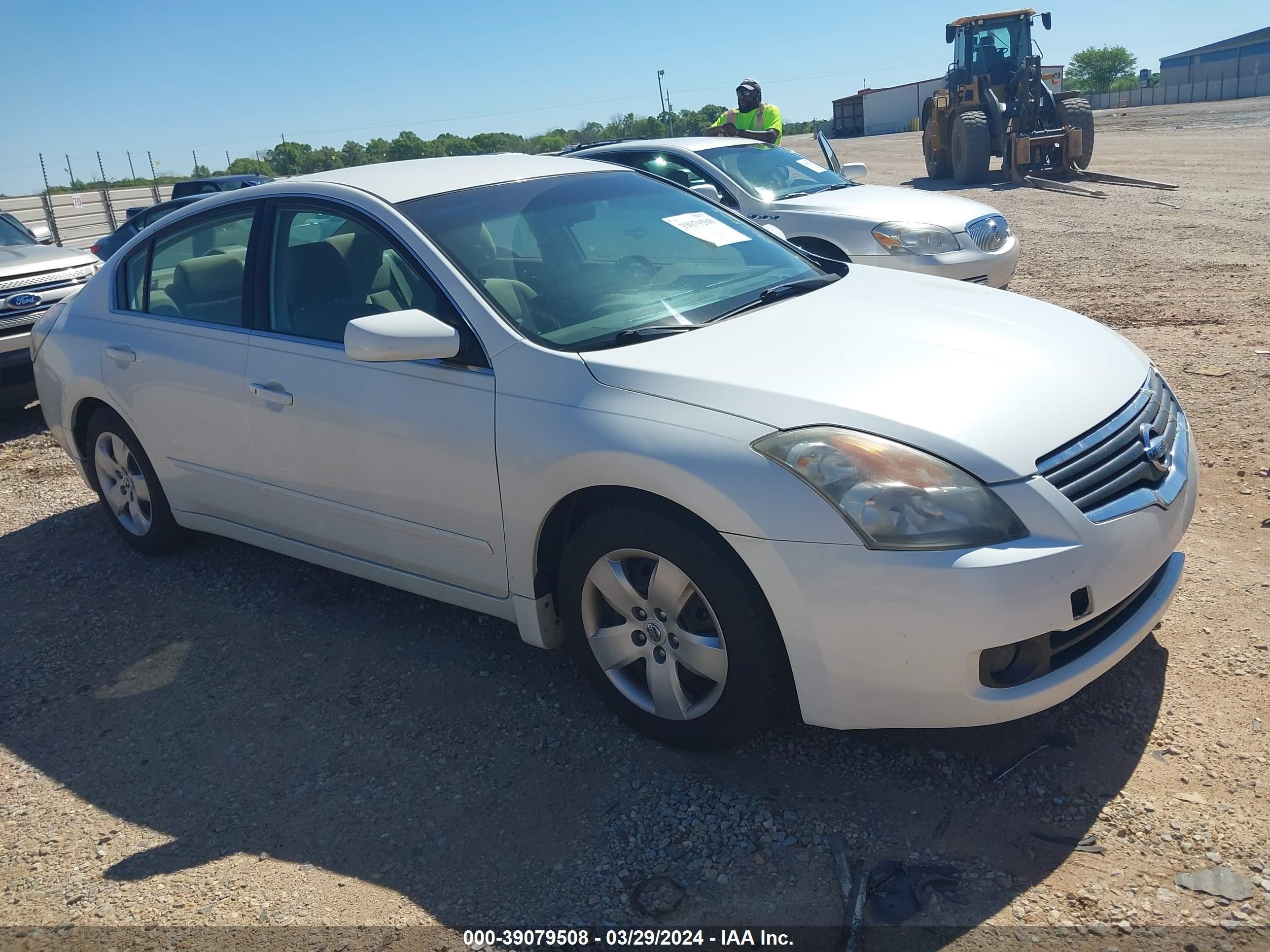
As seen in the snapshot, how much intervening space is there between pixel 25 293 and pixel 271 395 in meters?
5.21

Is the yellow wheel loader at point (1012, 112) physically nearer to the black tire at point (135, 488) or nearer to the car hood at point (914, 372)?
the car hood at point (914, 372)

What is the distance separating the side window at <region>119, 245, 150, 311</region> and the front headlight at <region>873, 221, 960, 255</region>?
16.3 feet

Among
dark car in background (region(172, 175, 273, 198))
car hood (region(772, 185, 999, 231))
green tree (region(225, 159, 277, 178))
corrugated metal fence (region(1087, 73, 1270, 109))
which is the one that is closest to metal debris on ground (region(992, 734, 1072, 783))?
car hood (region(772, 185, 999, 231))

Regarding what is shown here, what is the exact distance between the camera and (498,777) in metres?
3.17

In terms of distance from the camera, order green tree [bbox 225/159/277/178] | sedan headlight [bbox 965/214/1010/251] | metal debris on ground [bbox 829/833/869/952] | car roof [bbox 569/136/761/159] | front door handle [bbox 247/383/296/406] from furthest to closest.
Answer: green tree [bbox 225/159/277/178]
car roof [bbox 569/136/761/159]
sedan headlight [bbox 965/214/1010/251]
front door handle [bbox 247/383/296/406]
metal debris on ground [bbox 829/833/869/952]

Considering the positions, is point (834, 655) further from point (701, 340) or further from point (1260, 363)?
point (1260, 363)

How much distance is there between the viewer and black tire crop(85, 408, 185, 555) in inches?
188

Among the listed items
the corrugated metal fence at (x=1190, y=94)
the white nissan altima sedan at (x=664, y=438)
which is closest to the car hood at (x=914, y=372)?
the white nissan altima sedan at (x=664, y=438)

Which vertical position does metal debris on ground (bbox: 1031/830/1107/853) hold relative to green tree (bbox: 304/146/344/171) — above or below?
below

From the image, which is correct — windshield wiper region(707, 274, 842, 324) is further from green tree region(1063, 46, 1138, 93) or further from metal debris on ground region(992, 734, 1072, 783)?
green tree region(1063, 46, 1138, 93)

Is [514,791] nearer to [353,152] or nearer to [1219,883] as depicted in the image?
[1219,883]

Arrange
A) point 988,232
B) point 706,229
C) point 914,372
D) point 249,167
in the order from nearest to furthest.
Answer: point 914,372
point 706,229
point 988,232
point 249,167

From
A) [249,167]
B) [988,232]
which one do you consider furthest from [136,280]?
[249,167]

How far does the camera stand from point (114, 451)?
16.2 ft
